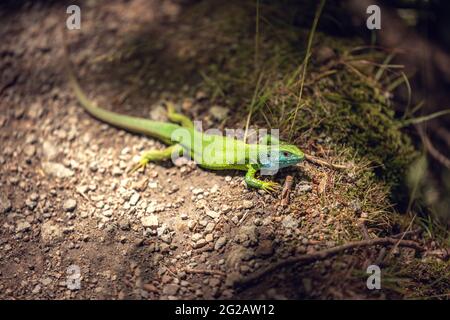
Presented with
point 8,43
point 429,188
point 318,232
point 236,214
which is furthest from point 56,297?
point 429,188

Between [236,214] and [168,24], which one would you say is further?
[168,24]

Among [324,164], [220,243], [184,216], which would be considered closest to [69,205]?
[184,216]

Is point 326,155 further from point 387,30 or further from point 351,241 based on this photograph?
point 387,30

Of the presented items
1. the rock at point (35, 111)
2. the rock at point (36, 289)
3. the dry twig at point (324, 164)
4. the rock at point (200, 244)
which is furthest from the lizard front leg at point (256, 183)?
the rock at point (35, 111)

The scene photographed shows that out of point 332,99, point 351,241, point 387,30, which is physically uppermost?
point 387,30

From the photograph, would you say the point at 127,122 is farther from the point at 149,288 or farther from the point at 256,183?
the point at 149,288

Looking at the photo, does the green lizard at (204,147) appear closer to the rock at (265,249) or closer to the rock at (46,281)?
the rock at (265,249)

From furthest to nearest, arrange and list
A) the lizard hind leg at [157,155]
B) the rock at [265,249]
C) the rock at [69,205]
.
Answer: the lizard hind leg at [157,155] → the rock at [69,205] → the rock at [265,249]

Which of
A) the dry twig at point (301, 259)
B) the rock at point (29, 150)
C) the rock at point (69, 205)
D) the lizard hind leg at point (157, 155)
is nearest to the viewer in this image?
the dry twig at point (301, 259)
